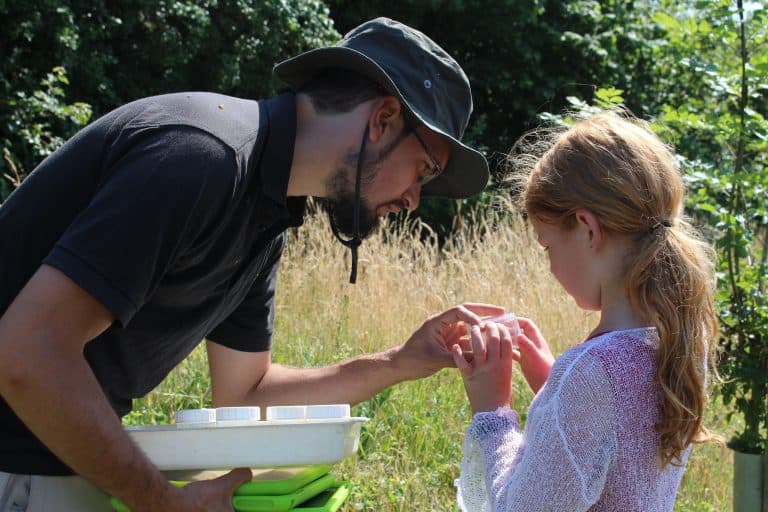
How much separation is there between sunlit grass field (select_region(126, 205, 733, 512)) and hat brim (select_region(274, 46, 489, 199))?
1.82 m

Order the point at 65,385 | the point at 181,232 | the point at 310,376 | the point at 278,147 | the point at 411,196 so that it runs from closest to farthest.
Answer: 1. the point at 65,385
2. the point at 181,232
3. the point at 278,147
4. the point at 411,196
5. the point at 310,376

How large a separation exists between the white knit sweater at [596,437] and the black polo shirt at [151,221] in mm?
834

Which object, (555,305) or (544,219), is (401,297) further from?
(544,219)

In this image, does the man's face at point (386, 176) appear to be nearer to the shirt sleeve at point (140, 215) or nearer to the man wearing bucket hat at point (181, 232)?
the man wearing bucket hat at point (181, 232)

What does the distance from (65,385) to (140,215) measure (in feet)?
1.20

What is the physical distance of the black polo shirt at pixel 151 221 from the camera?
1.81 metres

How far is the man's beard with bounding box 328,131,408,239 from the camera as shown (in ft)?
7.73

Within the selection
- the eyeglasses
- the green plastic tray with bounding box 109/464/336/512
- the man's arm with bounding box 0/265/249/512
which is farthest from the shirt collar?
the green plastic tray with bounding box 109/464/336/512

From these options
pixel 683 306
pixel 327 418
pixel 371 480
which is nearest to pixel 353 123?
pixel 327 418

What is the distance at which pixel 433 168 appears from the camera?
255 centimetres

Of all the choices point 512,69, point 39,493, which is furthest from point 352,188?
point 512,69

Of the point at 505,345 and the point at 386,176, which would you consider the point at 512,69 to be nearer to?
the point at 386,176

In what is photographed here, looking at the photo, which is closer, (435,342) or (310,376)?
(435,342)

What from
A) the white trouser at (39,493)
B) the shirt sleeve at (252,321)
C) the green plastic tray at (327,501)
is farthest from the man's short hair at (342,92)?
the white trouser at (39,493)
